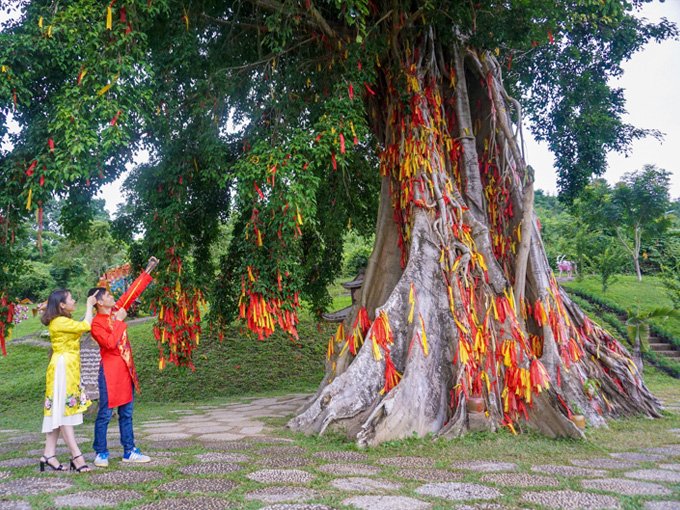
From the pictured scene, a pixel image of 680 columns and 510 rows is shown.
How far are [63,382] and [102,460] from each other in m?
0.54

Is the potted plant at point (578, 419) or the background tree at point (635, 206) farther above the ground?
the background tree at point (635, 206)

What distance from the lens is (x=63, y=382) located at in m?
3.43

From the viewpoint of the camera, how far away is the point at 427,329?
498 centimetres

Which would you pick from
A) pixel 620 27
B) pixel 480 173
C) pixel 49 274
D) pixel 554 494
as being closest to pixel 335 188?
pixel 480 173

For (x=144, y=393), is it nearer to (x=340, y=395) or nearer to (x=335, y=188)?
(x=335, y=188)

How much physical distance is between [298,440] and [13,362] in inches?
391

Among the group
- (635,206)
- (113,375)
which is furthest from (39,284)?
(635,206)

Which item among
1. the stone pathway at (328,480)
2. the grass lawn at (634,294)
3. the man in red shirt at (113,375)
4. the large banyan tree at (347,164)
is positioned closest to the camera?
the stone pathway at (328,480)

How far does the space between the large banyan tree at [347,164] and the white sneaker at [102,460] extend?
5.61ft

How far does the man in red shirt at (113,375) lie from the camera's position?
3471mm

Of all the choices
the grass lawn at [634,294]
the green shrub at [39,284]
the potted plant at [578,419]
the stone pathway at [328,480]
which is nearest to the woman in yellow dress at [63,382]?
the stone pathway at [328,480]

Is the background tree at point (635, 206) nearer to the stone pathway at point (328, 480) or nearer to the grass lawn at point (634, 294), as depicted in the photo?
the grass lawn at point (634, 294)

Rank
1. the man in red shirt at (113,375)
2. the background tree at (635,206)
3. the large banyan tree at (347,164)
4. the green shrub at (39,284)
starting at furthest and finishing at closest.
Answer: the green shrub at (39,284)
the background tree at (635,206)
the large banyan tree at (347,164)
the man in red shirt at (113,375)

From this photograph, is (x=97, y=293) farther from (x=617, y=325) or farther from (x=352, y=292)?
(x=617, y=325)
